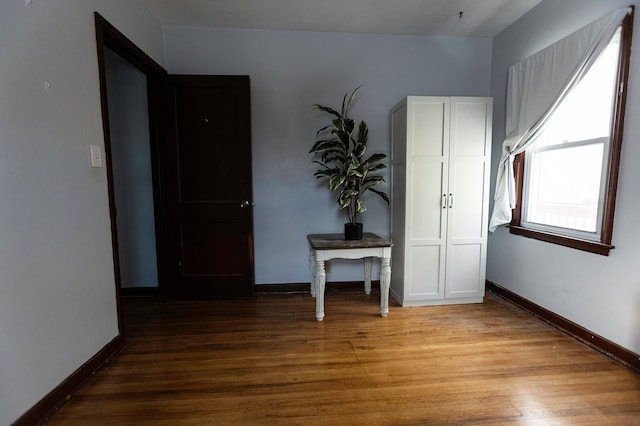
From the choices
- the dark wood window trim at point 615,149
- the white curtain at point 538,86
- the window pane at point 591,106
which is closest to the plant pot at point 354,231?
the white curtain at point 538,86

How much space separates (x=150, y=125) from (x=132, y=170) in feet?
1.61

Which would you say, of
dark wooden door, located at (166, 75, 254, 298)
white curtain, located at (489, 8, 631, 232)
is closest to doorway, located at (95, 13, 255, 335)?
dark wooden door, located at (166, 75, 254, 298)

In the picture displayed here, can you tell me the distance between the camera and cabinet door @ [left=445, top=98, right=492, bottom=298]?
2553mm

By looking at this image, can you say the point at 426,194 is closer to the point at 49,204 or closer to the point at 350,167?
the point at 350,167

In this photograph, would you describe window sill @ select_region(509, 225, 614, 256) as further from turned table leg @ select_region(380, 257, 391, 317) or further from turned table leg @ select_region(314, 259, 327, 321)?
turned table leg @ select_region(314, 259, 327, 321)

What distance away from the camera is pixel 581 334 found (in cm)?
211

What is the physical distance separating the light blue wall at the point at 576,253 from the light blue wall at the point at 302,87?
0.47 meters

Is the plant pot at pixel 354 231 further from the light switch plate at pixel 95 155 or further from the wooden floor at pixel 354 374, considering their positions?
the light switch plate at pixel 95 155

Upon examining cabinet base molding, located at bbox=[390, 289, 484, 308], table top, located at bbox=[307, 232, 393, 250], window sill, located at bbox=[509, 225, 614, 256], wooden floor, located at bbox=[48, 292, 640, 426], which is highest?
window sill, located at bbox=[509, 225, 614, 256]

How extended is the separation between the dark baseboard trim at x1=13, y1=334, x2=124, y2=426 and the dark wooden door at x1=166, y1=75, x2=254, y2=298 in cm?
99

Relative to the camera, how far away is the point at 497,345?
2.07 m

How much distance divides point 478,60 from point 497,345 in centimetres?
273

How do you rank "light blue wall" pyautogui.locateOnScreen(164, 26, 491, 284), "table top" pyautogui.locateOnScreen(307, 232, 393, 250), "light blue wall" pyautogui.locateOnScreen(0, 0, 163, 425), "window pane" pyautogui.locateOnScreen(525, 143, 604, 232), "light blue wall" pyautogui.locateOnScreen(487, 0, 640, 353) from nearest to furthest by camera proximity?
1. "light blue wall" pyautogui.locateOnScreen(0, 0, 163, 425)
2. "light blue wall" pyautogui.locateOnScreen(487, 0, 640, 353)
3. "window pane" pyautogui.locateOnScreen(525, 143, 604, 232)
4. "table top" pyautogui.locateOnScreen(307, 232, 393, 250)
5. "light blue wall" pyautogui.locateOnScreen(164, 26, 491, 284)

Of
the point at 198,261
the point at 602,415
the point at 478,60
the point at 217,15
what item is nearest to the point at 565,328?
the point at 602,415
